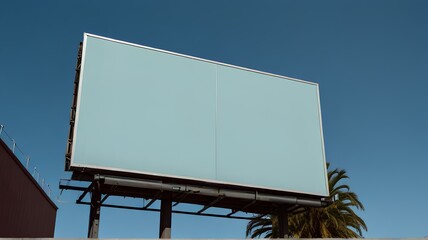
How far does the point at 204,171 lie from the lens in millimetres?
21938

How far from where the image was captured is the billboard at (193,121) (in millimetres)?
20703

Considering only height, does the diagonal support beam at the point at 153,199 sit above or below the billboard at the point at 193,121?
below

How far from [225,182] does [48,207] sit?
21248mm

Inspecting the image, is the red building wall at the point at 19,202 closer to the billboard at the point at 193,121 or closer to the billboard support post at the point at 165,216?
the billboard at the point at 193,121

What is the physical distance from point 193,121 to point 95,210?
551 cm

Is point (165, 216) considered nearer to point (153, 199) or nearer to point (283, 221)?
point (153, 199)

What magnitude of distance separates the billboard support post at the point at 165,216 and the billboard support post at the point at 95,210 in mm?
2605

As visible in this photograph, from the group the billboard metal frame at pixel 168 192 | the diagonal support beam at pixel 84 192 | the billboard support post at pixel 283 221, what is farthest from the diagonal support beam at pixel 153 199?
the billboard support post at pixel 283 221

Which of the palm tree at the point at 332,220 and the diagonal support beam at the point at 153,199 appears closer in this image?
the diagonal support beam at the point at 153,199

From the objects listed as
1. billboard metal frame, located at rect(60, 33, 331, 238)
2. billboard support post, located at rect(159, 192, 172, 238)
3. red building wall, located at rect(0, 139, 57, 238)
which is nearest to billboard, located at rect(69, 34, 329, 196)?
billboard metal frame, located at rect(60, 33, 331, 238)

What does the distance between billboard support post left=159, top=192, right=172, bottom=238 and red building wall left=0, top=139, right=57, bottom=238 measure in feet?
29.1

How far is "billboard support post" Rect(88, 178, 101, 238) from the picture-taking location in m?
19.9

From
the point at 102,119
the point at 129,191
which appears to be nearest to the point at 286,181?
the point at 129,191

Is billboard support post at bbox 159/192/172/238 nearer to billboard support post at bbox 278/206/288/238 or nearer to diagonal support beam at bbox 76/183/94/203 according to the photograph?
diagonal support beam at bbox 76/183/94/203
